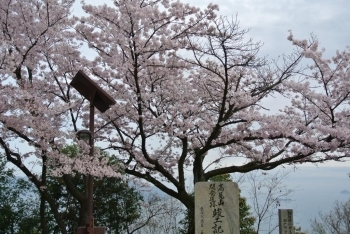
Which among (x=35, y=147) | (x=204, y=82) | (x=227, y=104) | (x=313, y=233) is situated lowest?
(x=313, y=233)

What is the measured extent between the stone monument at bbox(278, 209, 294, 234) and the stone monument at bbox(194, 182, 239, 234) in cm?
203

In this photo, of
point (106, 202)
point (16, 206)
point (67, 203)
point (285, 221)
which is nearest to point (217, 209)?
point (285, 221)

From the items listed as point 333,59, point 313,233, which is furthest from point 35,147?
point 313,233

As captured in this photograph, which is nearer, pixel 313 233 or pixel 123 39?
pixel 123 39

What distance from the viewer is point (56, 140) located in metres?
7.28

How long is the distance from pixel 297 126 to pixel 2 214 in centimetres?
639

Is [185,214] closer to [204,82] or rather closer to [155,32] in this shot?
[204,82]

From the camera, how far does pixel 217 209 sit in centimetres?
528

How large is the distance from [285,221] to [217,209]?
2265mm

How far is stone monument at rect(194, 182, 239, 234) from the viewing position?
17.2 ft

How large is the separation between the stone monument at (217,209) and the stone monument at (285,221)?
203 centimetres

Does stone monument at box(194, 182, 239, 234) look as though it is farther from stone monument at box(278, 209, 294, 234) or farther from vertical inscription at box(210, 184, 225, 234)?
stone monument at box(278, 209, 294, 234)

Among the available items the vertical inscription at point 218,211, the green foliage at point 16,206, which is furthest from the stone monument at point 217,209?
the green foliage at point 16,206

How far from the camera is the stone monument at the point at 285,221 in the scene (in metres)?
7.05
